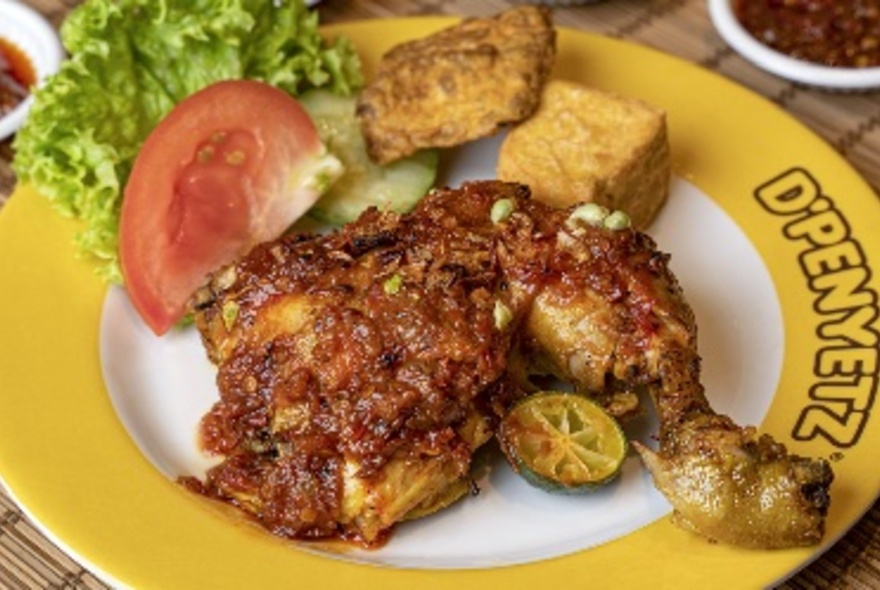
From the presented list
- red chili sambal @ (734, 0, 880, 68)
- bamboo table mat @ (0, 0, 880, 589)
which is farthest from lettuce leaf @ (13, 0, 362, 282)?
red chili sambal @ (734, 0, 880, 68)

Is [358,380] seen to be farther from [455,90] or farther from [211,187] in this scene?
[455,90]

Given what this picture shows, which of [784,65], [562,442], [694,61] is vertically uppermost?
[562,442]

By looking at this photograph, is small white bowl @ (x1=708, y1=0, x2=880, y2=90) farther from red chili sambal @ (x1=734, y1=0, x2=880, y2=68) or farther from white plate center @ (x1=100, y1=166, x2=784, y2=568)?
white plate center @ (x1=100, y1=166, x2=784, y2=568)

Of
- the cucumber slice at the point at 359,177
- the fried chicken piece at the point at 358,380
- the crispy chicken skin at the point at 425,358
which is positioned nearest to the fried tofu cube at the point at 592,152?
the cucumber slice at the point at 359,177

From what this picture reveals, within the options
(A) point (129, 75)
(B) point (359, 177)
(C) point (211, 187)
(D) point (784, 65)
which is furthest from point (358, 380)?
(D) point (784, 65)

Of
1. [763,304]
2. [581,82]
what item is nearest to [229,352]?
[763,304]
